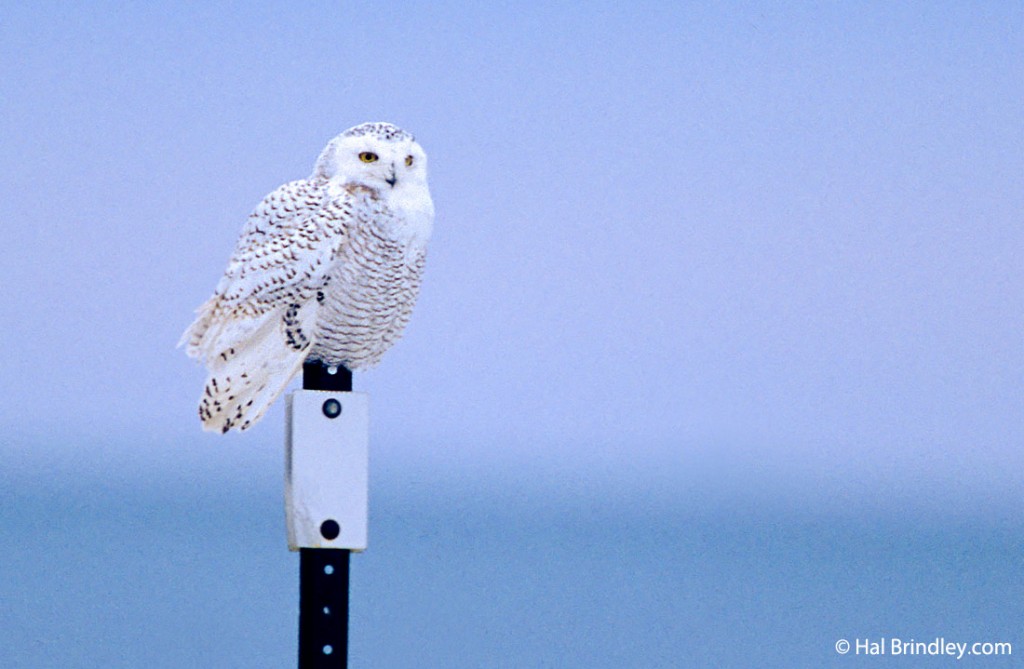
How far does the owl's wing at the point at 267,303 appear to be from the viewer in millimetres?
2719

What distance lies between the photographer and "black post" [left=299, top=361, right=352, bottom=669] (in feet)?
8.64

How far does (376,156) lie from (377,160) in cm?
1

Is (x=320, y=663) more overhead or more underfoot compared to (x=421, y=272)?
more underfoot

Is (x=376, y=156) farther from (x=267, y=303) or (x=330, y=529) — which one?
(x=330, y=529)

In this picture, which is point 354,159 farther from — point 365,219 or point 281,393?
point 281,393

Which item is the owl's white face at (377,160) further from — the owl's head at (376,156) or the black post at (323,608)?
the black post at (323,608)

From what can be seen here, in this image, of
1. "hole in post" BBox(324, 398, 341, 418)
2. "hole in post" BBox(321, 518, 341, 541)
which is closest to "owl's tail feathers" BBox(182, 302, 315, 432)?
"hole in post" BBox(324, 398, 341, 418)

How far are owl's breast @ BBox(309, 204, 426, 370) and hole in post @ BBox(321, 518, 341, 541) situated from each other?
1.33 feet

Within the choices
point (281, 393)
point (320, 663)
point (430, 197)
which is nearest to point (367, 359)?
point (281, 393)

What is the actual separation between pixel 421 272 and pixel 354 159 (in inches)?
12.6

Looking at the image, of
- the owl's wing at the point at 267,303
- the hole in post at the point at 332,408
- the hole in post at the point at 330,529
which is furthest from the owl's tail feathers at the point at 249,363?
the hole in post at the point at 330,529

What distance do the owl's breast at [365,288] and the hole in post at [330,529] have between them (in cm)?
41

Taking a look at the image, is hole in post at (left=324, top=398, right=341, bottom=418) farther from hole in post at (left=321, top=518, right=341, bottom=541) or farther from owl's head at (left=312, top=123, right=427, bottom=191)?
owl's head at (left=312, top=123, right=427, bottom=191)

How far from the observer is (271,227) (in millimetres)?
2793
